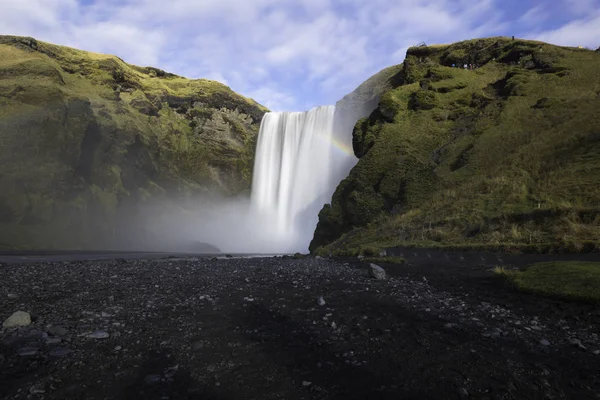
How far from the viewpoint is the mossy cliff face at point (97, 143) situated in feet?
162

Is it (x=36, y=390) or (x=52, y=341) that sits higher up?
(x=52, y=341)

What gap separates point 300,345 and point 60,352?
15.1ft

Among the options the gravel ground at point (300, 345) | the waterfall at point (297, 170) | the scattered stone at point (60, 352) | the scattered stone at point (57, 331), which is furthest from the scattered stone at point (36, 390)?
the waterfall at point (297, 170)

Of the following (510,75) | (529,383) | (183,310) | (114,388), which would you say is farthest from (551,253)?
(510,75)

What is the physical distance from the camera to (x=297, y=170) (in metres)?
73.4

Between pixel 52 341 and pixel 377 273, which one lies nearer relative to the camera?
pixel 52 341

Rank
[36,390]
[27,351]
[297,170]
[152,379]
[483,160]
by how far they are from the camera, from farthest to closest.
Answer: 1. [297,170]
2. [483,160]
3. [27,351]
4. [152,379]
5. [36,390]

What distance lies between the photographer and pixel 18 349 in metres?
6.50

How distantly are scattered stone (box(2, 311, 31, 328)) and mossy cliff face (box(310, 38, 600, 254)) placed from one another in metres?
20.8

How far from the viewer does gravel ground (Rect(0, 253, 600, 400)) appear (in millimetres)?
5332

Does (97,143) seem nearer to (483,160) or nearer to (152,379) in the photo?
(483,160)

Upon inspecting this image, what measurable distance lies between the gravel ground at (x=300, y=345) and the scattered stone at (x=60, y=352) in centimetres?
5

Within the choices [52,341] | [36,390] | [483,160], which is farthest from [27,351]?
[483,160]

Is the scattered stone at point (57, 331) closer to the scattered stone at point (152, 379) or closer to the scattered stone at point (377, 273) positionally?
the scattered stone at point (152, 379)
